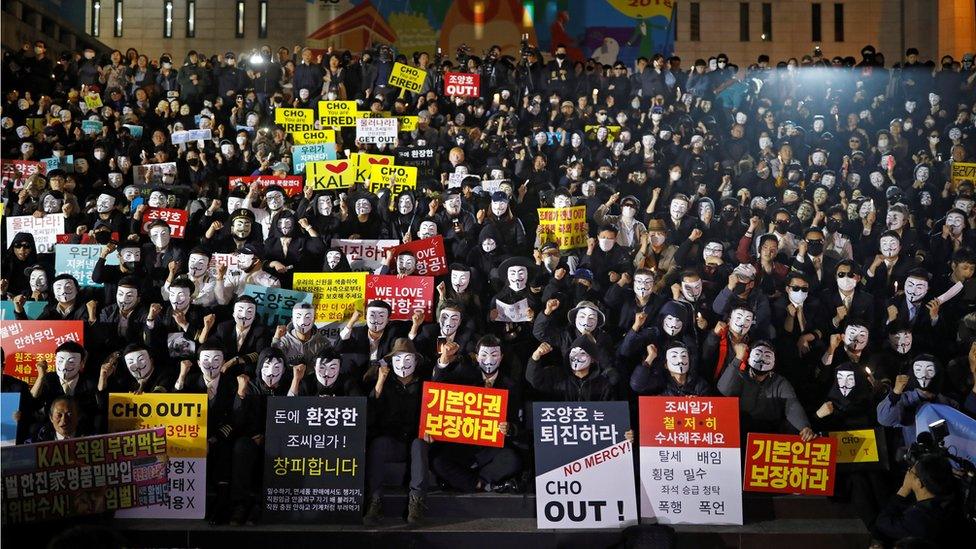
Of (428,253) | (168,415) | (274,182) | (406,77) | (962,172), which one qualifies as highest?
(406,77)

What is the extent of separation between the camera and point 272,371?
7363mm

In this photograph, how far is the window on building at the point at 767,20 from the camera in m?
36.7

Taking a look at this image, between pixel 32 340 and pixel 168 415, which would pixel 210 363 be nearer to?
pixel 168 415

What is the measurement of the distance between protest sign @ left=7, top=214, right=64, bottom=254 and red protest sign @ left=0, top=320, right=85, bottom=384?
2.85m

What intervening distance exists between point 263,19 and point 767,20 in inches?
816

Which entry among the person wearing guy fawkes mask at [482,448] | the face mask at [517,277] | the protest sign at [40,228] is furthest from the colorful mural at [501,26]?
the person wearing guy fawkes mask at [482,448]

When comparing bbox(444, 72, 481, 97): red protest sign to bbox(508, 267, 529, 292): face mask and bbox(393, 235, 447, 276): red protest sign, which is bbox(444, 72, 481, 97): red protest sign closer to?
bbox(393, 235, 447, 276): red protest sign

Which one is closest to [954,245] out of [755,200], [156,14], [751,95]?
[755,200]

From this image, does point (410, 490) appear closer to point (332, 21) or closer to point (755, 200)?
point (755, 200)

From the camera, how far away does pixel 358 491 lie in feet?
22.8

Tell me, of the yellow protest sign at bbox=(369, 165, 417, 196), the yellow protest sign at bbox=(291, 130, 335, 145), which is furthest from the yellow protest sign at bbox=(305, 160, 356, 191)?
the yellow protest sign at bbox=(291, 130, 335, 145)

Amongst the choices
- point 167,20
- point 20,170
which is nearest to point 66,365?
point 20,170

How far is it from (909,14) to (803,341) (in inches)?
1133

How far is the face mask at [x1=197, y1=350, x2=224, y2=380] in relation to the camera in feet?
24.3
